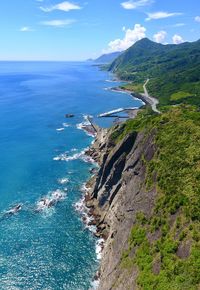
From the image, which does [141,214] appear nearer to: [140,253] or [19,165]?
[140,253]

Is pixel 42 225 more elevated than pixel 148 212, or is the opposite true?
pixel 148 212

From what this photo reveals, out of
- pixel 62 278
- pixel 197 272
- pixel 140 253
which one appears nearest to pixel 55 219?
pixel 62 278

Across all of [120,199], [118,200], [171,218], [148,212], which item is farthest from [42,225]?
[171,218]

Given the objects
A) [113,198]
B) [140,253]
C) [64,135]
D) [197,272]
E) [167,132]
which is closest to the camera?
[197,272]

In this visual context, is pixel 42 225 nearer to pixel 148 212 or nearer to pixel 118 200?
pixel 118 200

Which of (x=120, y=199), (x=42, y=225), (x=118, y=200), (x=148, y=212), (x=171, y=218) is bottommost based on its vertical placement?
(x=42, y=225)

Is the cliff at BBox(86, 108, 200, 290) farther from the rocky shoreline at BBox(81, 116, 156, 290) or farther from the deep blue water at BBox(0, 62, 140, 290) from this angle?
the deep blue water at BBox(0, 62, 140, 290)
